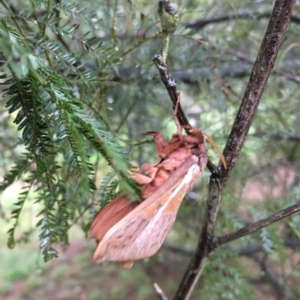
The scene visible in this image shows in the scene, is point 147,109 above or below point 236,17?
below

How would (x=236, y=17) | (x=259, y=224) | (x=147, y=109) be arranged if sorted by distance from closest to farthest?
(x=259, y=224)
(x=236, y=17)
(x=147, y=109)

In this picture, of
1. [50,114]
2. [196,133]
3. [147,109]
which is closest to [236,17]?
[147,109]

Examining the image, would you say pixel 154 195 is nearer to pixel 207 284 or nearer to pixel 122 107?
pixel 207 284

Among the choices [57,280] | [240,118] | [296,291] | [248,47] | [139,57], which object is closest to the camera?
[240,118]

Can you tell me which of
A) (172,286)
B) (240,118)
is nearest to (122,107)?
(240,118)

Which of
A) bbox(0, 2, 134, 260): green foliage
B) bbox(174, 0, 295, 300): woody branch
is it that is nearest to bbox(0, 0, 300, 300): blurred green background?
bbox(0, 2, 134, 260): green foliage

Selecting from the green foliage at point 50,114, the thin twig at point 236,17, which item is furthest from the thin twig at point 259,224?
the thin twig at point 236,17

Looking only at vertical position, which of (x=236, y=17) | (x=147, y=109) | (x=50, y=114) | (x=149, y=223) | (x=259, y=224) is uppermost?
(x=50, y=114)

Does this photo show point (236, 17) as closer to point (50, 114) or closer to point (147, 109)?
point (147, 109)

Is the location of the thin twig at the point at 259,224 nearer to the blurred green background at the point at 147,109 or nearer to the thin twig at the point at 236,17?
the blurred green background at the point at 147,109
